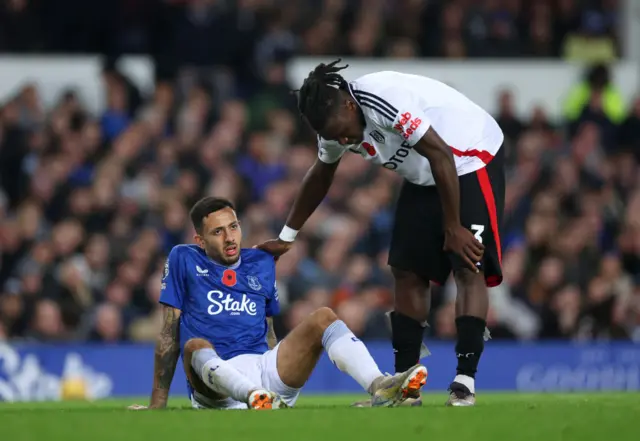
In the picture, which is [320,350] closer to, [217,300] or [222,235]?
[217,300]

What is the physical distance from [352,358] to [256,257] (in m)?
1.06

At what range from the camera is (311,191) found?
7.95m

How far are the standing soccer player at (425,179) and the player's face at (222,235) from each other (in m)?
0.37

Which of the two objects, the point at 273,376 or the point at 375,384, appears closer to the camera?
the point at 375,384

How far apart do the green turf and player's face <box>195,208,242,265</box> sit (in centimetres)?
115

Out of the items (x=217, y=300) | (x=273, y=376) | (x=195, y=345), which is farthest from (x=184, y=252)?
(x=273, y=376)

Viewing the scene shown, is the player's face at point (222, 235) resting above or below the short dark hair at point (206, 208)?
below

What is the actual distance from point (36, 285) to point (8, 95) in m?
3.32

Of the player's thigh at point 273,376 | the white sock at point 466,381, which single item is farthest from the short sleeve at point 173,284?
the white sock at point 466,381

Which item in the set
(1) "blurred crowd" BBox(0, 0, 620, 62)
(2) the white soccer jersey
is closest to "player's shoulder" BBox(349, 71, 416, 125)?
(2) the white soccer jersey

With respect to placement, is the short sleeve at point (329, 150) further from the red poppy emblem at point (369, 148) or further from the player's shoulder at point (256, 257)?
the player's shoulder at point (256, 257)

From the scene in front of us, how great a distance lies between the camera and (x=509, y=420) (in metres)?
5.80

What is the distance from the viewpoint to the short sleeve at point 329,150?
24.6 feet

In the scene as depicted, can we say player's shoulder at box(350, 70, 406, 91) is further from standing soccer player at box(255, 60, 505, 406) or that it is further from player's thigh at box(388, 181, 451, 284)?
player's thigh at box(388, 181, 451, 284)
